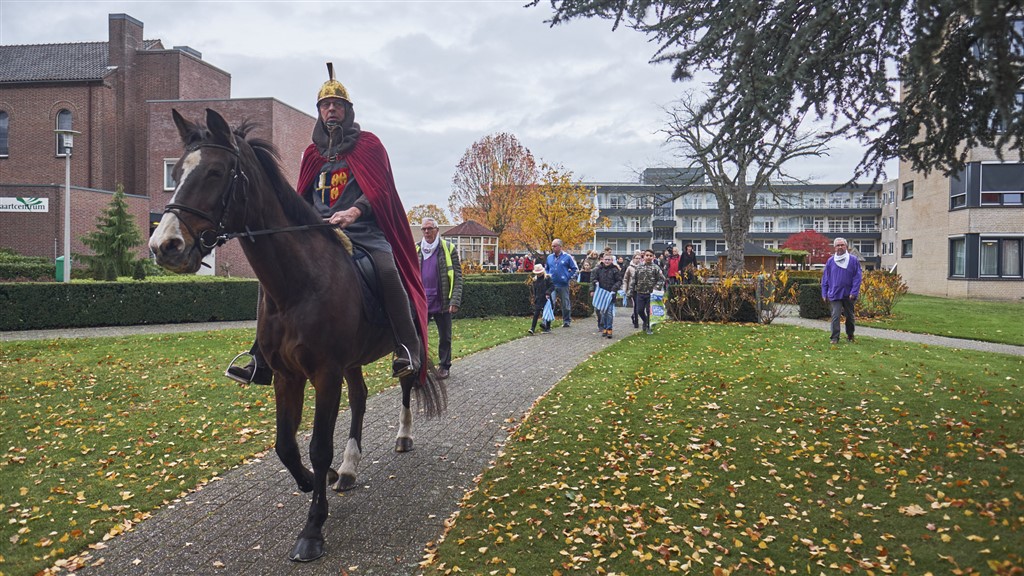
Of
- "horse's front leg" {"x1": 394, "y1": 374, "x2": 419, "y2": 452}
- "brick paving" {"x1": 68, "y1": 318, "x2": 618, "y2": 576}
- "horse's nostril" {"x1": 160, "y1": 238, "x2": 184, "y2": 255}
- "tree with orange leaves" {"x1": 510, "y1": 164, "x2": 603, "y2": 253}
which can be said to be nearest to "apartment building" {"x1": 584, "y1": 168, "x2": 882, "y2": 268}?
"tree with orange leaves" {"x1": 510, "y1": 164, "x2": 603, "y2": 253}

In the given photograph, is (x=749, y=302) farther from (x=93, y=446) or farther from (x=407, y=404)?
(x=93, y=446)

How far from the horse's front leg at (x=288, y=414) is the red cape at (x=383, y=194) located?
137 cm

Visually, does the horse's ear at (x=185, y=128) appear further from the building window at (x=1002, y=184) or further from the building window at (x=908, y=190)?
the building window at (x=908, y=190)

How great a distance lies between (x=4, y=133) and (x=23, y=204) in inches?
487

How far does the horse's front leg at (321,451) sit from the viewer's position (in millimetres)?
4086

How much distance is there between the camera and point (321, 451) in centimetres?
433

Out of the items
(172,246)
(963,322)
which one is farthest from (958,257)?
(172,246)

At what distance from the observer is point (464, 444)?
254 inches

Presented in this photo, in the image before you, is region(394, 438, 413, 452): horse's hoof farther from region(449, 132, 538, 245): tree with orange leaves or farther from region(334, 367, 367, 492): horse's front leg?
region(449, 132, 538, 245): tree with orange leaves

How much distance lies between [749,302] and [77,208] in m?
30.8

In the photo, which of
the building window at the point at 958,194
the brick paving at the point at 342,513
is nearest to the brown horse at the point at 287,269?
the brick paving at the point at 342,513

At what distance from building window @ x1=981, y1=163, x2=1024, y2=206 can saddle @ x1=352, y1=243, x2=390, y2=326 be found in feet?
115

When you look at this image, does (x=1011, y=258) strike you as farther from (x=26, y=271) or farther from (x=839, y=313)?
(x=26, y=271)

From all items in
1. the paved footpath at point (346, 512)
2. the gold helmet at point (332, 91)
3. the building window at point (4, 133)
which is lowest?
the paved footpath at point (346, 512)
